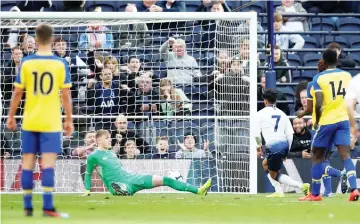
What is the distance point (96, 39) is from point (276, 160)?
4427 mm

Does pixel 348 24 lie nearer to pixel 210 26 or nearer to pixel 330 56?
pixel 210 26

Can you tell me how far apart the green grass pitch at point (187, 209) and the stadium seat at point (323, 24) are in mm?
7763

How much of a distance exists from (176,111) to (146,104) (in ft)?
1.84

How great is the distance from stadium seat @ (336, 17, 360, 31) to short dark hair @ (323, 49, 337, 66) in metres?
9.04

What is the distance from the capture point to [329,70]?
16297 millimetres

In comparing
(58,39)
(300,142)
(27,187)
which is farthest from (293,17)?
(27,187)

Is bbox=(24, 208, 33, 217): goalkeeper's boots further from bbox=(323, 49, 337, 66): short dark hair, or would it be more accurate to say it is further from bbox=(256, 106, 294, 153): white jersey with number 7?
bbox=(256, 106, 294, 153): white jersey with number 7

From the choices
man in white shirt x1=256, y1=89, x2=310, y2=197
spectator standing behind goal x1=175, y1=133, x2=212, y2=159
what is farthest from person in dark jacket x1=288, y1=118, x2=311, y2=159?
man in white shirt x1=256, y1=89, x2=310, y2=197

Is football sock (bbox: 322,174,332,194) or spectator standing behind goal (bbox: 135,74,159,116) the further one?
spectator standing behind goal (bbox: 135,74,159,116)

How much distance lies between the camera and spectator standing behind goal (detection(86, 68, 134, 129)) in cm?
2000

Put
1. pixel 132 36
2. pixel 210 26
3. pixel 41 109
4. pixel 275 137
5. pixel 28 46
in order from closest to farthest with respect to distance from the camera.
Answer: pixel 41 109 → pixel 275 137 → pixel 28 46 → pixel 132 36 → pixel 210 26

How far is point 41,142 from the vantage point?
1230cm

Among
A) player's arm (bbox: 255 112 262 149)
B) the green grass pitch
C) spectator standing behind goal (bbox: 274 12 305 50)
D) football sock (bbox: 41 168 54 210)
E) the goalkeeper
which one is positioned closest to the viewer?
football sock (bbox: 41 168 54 210)

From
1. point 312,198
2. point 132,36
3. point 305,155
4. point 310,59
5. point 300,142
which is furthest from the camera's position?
point 310,59
